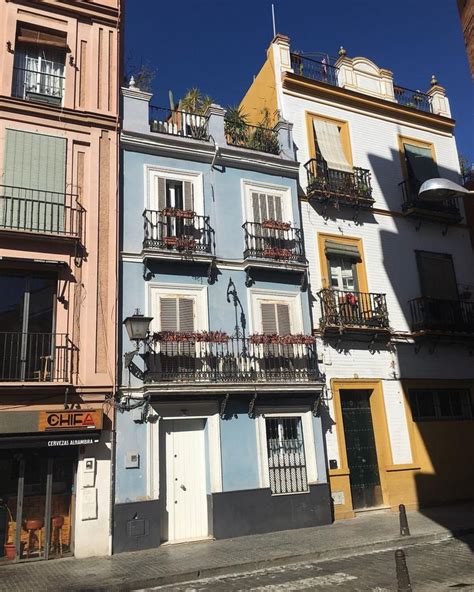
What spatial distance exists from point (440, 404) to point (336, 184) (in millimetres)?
8039

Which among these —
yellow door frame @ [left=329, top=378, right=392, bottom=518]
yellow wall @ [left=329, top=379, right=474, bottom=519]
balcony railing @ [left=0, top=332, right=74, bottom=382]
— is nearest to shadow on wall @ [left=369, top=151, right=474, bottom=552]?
yellow wall @ [left=329, top=379, right=474, bottom=519]

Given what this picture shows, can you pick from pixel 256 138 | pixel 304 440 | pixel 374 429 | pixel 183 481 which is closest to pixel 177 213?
pixel 256 138

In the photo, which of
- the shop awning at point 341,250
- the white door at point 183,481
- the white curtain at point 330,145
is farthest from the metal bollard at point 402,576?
the white curtain at point 330,145

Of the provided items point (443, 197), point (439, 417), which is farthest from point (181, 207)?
point (439, 417)

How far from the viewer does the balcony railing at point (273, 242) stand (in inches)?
614

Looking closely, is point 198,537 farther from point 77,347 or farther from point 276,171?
point 276,171

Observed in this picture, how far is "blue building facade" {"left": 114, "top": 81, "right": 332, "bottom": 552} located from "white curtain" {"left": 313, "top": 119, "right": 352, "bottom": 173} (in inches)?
83.2

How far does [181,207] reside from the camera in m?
15.3

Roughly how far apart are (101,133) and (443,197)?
30.7 feet

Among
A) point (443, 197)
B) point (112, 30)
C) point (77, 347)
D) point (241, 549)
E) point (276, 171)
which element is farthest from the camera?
point (276, 171)

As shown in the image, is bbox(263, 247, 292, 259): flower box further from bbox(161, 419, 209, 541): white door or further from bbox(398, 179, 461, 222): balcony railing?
bbox(398, 179, 461, 222): balcony railing

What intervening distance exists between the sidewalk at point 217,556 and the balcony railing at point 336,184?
972 centimetres

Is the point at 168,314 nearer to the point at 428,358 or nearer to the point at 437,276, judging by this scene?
the point at 428,358

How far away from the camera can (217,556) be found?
11039mm
